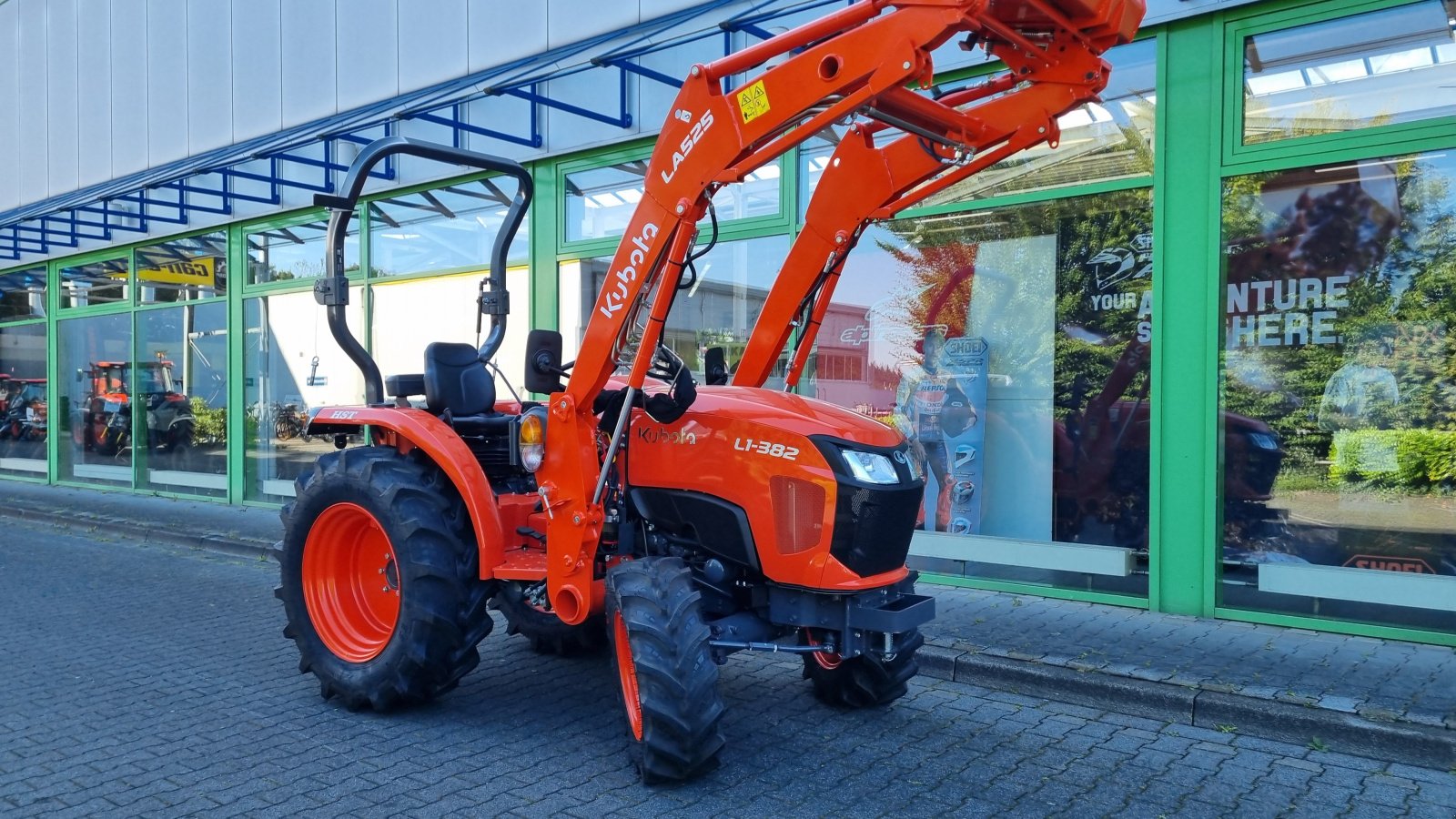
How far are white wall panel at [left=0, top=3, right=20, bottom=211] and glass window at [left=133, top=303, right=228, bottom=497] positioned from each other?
13.2 ft

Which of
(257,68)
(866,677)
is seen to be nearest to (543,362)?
(866,677)

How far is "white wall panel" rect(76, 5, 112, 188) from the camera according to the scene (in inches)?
571

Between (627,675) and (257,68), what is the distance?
10886 millimetres

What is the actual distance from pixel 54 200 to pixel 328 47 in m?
5.92

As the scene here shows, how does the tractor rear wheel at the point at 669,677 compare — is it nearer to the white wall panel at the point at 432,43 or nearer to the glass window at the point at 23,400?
the white wall panel at the point at 432,43

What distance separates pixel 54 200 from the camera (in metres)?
14.8

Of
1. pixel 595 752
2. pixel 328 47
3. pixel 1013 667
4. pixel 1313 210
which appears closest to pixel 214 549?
pixel 328 47

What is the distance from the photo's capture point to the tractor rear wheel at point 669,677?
12.6ft

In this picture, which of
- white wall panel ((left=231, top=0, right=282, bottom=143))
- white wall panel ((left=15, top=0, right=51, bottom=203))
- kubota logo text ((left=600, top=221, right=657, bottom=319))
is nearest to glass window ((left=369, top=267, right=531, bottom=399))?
white wall panel ((left=231, top=0, right=282, bottom=143))

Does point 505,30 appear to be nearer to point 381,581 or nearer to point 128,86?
point 381,581

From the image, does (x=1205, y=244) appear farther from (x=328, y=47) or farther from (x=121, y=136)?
(x=121, y=136)

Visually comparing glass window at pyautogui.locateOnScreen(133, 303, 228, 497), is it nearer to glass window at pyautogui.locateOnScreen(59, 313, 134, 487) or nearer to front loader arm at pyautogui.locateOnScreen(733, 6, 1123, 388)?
glass window at pyautogui.locateOnScreen(59, 313, 134, 487)

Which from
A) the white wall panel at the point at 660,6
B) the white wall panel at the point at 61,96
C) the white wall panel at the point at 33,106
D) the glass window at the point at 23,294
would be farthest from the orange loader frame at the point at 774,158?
the glass window at the point at 23,294

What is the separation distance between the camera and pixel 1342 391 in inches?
250
